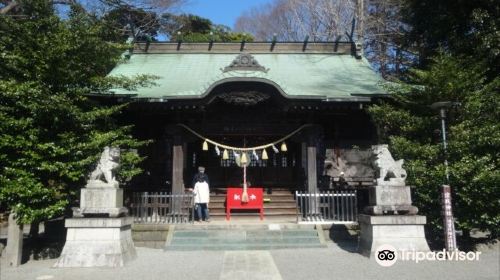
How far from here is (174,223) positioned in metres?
A: 11.3

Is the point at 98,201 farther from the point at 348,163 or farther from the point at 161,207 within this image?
the point at 348,163

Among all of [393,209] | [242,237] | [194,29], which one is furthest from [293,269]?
[194,29]

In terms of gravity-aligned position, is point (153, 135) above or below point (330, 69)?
below

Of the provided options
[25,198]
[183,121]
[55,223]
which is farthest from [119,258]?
[183,121]

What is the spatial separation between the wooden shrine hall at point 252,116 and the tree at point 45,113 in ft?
6.79

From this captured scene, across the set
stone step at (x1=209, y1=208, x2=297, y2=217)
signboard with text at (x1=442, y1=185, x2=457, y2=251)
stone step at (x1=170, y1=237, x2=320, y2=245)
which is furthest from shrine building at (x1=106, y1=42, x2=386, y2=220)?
signboard with text at (x1=442, y1=185, x2=457, y2=251)

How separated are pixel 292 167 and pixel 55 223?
8729 millimetres

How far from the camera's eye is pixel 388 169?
9.12 m

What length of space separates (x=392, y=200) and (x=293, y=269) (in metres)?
2.93

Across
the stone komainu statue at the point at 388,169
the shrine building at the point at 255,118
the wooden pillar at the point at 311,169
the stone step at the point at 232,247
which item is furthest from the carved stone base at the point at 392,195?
the wooden pillar at the point at 311,169

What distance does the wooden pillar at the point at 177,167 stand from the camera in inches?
501

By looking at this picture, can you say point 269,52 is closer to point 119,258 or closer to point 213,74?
point 213,74

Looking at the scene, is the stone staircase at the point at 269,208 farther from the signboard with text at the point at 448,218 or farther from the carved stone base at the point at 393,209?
the signboard with text at the point at 448,218

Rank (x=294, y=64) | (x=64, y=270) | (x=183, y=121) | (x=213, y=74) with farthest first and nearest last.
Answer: (x=294, y=64) < (x=213, y=74) < (x=183, y=121) < (x=64, y=270)
